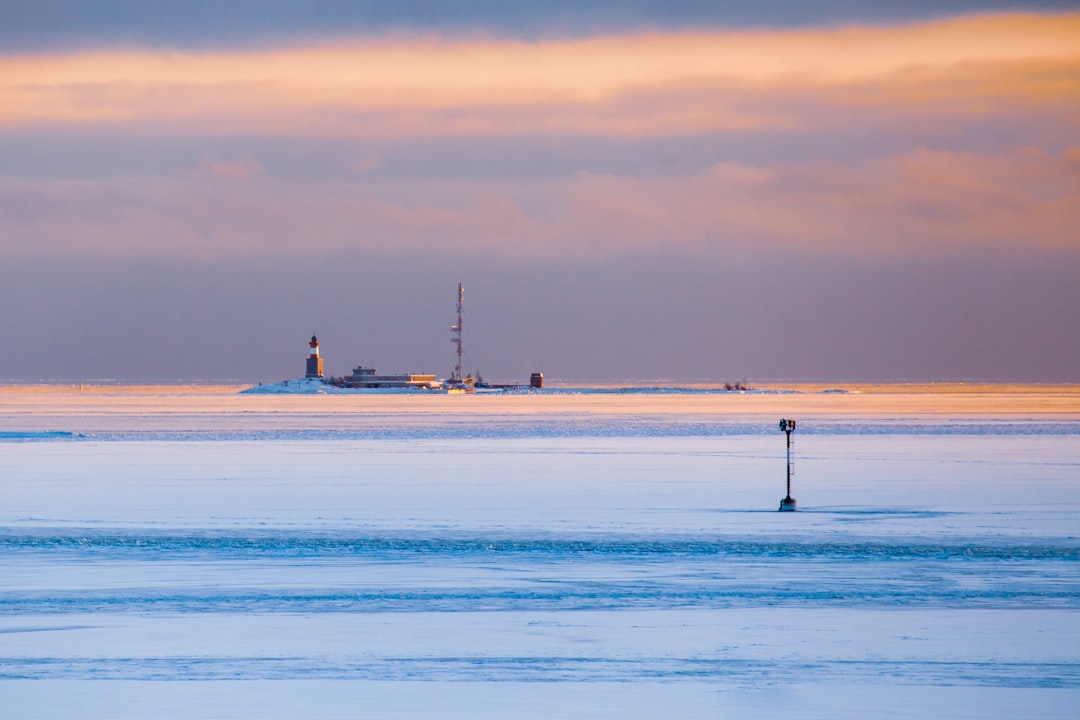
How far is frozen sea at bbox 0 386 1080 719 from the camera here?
12.1 metres

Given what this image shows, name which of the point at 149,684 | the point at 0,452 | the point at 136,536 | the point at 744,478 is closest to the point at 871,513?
the point at 744,478

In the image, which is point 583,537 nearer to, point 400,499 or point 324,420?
point 400,499

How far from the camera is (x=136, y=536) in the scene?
76.6 feet

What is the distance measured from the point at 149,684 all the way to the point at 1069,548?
14468 mm

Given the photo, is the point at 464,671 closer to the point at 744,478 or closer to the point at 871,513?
the point at 871,513

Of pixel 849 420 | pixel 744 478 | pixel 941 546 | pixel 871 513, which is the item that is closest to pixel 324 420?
pixel 849 420

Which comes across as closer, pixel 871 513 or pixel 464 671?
pixel 464 671

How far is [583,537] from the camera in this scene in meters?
23.2

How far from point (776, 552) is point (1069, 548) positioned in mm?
4360

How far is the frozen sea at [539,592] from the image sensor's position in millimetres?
12078

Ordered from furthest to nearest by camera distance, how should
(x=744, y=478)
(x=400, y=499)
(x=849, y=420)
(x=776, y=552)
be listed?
(x=849, y=420) → (x=744, y=478) → (x=400, y=499) → (x=776, y=552)

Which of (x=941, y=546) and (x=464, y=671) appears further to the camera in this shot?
(x=941, y=546)

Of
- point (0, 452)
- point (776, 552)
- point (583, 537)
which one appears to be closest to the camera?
point (776, 552)

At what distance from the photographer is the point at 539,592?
57.1 feet
